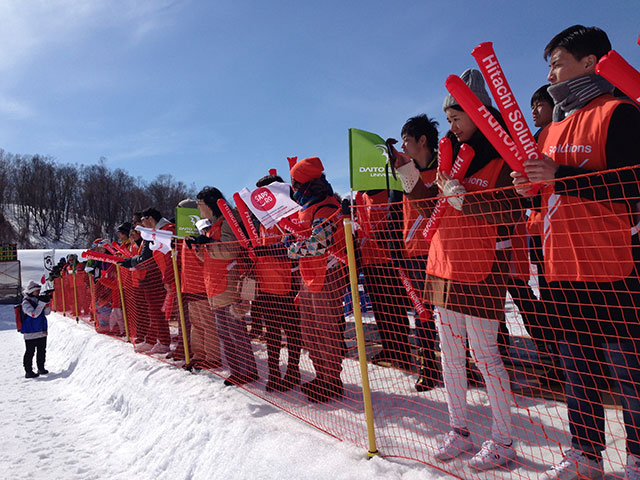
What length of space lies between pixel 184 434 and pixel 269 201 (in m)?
2.06

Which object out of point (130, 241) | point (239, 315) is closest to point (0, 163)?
point (130, 241)

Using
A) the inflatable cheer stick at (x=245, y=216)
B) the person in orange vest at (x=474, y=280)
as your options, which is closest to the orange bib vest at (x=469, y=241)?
the person in orange vest at (x=474, y=280)

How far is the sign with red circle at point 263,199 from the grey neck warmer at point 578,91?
2.24m

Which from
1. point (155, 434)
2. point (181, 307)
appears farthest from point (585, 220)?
point (181, 307)

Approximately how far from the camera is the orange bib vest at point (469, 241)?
2182mm

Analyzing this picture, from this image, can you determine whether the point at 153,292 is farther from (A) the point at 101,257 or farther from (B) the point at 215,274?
(B) the point at 215,274

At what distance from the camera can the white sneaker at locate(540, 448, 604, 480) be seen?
6.36 ft

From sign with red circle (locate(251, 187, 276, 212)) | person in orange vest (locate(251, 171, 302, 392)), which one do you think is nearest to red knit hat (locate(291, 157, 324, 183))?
sign with red circle (locate(251, 187, 276, 212))

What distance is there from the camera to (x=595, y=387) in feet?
6.31

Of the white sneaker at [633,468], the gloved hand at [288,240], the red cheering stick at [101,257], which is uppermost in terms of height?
the gloved hand at [288,240]

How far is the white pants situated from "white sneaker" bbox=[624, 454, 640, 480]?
533 millimetres

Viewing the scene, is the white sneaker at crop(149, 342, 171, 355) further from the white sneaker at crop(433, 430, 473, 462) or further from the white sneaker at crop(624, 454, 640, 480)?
the white sneaker at crop(624, 454, 640, 480)

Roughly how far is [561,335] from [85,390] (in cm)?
621

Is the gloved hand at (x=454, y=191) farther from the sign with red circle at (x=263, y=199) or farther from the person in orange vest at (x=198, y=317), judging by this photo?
the person in orange vest at (x=198, y=317)
